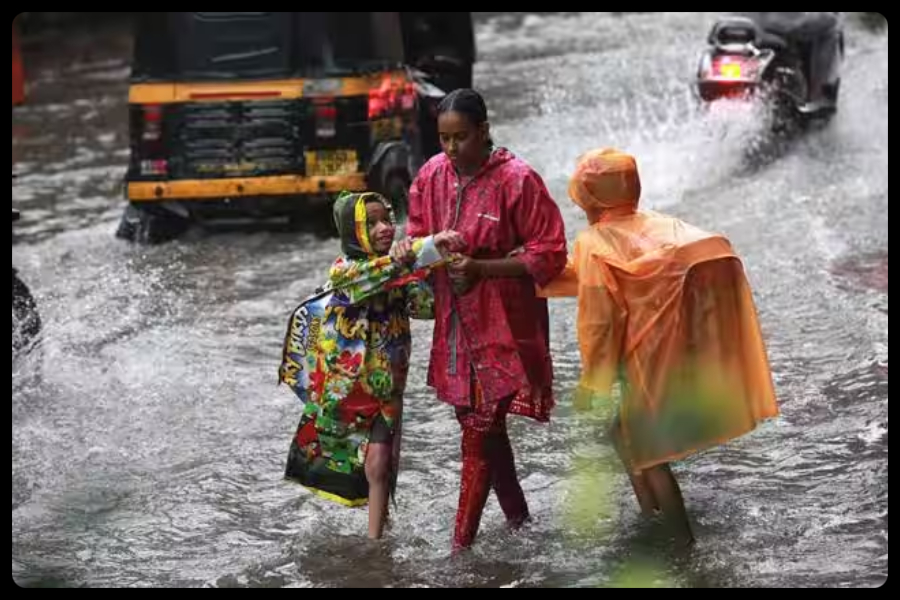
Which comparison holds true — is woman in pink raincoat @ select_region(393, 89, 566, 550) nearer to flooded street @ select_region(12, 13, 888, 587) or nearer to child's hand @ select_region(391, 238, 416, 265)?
child's hand @ select_region(391, 238, 416, 265)

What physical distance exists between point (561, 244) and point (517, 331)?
1.12 ft

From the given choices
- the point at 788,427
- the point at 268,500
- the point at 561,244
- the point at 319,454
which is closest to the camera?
the point at 561,244

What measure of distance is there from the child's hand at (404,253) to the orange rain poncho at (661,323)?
0.47 metres

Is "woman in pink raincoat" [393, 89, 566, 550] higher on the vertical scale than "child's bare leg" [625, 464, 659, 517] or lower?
higher

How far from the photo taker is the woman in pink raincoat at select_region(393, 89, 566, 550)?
5812 millimetres

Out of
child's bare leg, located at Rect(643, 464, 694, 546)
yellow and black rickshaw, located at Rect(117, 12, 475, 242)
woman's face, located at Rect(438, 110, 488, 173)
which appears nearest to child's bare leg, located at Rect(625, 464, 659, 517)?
child's bare leg, located at Rect(643, 464, 694, 546)

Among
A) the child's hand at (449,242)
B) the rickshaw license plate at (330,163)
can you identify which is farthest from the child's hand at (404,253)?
the rickshaw license plate at (330,163)

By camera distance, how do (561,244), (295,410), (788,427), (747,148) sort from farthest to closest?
(747,148) → (295,410) → (788,427) → (561,244)

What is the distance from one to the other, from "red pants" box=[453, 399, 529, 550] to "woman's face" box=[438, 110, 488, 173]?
2.78 ft

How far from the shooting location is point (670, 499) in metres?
6.09

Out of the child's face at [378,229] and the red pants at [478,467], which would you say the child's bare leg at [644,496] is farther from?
the child's face at [378,229]

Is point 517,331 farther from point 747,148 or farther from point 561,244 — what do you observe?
point 747,148

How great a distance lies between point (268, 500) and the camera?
7105 millimetres
